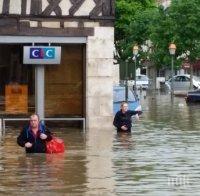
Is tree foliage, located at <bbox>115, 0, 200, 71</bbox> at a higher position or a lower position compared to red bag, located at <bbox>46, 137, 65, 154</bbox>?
higher

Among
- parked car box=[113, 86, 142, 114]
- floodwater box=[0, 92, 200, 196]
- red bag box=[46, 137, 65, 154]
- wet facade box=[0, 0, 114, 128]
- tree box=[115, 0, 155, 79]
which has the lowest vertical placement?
floodwater box=[0, 92, 200, 196]

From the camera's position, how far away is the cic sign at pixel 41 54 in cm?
2806

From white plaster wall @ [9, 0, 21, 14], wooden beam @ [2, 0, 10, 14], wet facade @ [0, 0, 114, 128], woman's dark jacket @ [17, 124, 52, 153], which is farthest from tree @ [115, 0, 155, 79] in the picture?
woman's dark jacket @ [17, 124, 52, 153]

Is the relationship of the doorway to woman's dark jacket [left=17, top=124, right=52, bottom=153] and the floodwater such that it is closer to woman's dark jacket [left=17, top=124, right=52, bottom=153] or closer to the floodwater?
the floodwater

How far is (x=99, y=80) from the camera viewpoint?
28.8 metres

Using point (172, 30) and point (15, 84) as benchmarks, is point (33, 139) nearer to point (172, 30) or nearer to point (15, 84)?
point (15, 84)

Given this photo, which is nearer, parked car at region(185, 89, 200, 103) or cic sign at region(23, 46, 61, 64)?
cic sign at region(23, 46, 61, 64)

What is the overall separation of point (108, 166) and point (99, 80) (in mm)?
12147

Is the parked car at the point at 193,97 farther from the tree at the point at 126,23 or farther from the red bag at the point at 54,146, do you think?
the red bag at the point at 54,146

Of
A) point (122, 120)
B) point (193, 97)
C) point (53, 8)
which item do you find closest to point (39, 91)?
point (53, 8)

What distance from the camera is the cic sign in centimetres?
2806

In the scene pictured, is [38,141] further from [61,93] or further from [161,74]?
[161,74]

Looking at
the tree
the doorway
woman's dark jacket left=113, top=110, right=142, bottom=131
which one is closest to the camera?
woman's dark jacket left=113, top=110, right=142, bottom=131

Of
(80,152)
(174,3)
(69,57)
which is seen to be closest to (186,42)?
(174,3)
